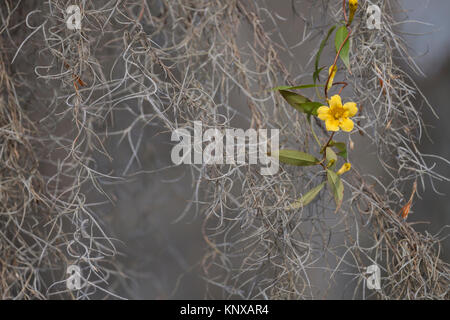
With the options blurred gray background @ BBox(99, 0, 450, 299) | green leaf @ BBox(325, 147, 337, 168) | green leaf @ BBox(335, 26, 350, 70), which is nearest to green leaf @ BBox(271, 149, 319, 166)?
green leaf @ BBox(325, 147, 337, 168)

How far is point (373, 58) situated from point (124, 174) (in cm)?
62

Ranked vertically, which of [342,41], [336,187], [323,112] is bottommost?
[336,187]

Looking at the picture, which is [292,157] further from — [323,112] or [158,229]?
[158,229]

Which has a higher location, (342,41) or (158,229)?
(342,41)

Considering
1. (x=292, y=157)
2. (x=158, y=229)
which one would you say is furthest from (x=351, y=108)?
(x=158, y=229)

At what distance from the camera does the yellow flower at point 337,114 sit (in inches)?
29.1

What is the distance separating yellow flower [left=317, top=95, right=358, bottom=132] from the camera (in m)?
0.74

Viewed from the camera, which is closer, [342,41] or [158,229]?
[342,41]

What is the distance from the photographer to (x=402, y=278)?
33.6 inches

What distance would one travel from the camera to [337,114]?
75 cm

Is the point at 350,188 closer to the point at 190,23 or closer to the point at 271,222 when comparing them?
the point at 271,222

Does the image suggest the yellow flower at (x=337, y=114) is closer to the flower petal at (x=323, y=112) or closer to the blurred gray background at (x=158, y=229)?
the flower petal at (x=323, y=112)

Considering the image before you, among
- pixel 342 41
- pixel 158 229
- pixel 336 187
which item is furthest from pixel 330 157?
pixel 158 229

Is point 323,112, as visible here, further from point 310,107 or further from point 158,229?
point 158,229
